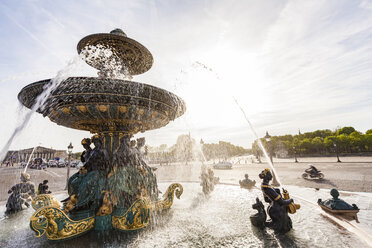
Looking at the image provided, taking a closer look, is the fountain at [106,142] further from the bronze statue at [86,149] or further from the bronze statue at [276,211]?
the bronze statue at [276,211]

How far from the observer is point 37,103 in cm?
406

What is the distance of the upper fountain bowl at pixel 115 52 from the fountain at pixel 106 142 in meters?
0.03

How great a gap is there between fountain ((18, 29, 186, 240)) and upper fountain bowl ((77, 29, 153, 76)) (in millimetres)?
27

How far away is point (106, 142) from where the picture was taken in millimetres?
5156

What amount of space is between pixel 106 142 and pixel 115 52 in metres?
2.87

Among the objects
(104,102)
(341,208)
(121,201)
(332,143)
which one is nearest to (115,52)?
(104,102)

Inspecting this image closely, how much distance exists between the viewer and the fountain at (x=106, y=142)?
12.1 feet

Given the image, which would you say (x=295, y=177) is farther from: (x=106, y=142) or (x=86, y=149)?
(x=86, y=149)

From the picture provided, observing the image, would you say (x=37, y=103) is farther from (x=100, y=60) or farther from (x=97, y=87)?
(x=100, y=60)

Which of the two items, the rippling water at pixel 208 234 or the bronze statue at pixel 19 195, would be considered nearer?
the rippling water at pixel 208 234

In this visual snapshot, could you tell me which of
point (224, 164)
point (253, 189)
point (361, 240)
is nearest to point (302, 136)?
point (224, 164)

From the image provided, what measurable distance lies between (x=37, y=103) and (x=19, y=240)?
2.97m

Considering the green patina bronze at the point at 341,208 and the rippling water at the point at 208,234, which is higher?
the green patina bronze at the point at 341,208

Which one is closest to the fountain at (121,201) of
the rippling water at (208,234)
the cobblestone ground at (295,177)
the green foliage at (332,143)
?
the rippling water at (208,234)
